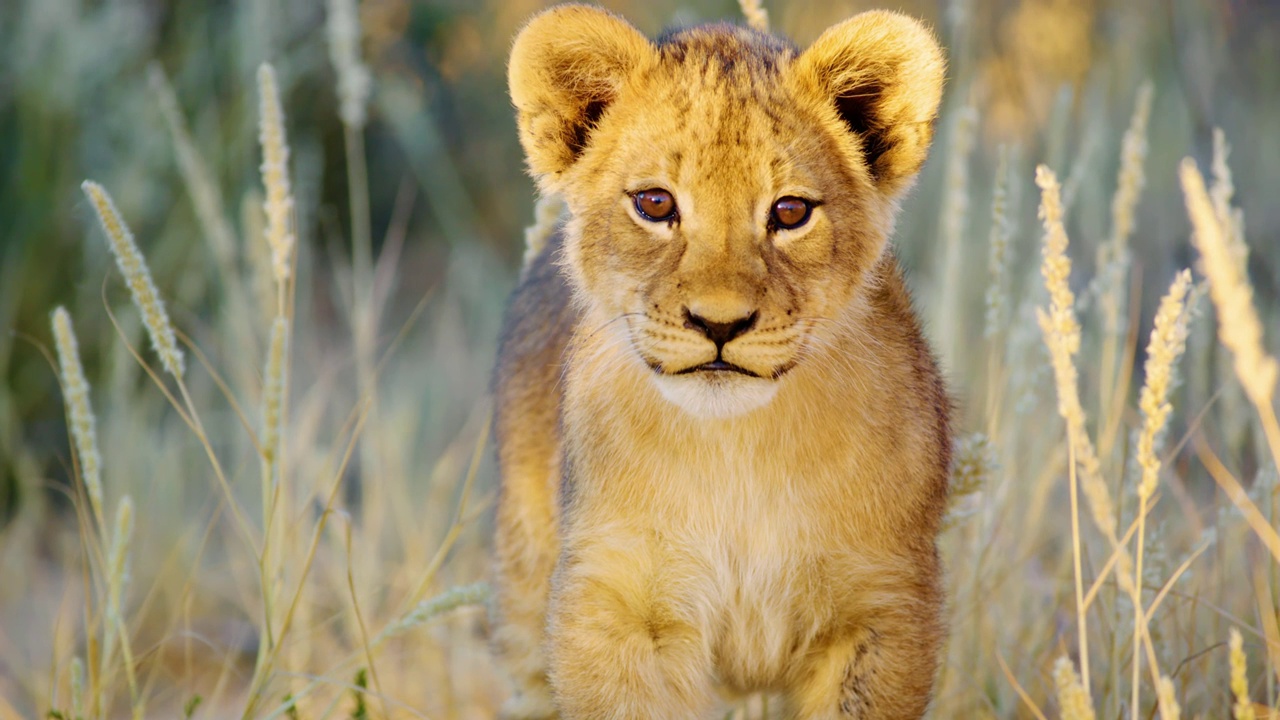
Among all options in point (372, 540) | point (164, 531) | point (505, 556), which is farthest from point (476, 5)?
point (505, 556)

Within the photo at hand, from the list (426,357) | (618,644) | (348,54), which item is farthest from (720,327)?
(426,357)

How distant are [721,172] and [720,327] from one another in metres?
0.42

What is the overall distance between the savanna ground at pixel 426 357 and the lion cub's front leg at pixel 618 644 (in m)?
0.40

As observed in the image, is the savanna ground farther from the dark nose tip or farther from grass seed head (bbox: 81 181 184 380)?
the dark nose tip

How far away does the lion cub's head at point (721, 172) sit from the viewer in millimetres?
2885

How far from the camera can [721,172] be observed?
3025mm

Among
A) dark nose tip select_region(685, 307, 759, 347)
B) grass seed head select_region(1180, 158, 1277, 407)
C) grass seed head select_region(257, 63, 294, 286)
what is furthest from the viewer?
grass seed head select_region(257, 63, 294, 286)

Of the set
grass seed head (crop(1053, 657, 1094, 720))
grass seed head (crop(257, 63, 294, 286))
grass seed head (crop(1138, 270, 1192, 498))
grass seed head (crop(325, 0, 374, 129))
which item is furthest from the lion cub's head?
grass seed head (crop(325, 0, 374, 129))

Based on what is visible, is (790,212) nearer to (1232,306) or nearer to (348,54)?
(1232,306)

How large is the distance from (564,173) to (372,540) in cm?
213

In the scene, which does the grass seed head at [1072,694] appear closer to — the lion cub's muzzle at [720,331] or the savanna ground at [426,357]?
the savanna ground at [426,357]

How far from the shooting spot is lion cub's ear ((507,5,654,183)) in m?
3.21

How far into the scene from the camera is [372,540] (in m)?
5.02

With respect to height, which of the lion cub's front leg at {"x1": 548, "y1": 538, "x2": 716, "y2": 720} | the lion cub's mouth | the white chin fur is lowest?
the lion cub's front leg at {"x1": 548, "y1": 538, "x2": 716, "y2": 720}
